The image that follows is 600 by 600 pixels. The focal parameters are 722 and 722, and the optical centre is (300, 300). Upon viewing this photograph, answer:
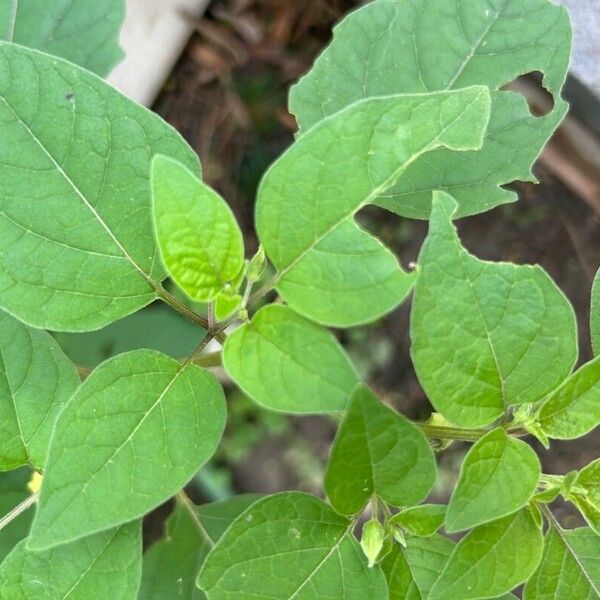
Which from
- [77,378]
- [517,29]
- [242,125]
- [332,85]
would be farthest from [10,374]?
[242,125]

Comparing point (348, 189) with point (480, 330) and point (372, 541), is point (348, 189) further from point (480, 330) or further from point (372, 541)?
point (372, 541)

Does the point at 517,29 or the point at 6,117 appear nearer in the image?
the point at 6,117

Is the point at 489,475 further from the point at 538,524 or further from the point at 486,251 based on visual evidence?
the point at 486,251

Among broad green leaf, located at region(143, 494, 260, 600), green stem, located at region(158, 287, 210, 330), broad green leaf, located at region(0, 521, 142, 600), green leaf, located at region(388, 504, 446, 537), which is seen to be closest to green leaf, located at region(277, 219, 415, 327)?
green stem, located at region(158, 287, 210, 330)

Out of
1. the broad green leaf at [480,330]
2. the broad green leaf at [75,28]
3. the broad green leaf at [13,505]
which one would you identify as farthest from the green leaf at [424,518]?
the broad green leaf at [75,28]

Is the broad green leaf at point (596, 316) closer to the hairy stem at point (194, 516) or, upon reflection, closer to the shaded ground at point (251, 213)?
the hairy stem at point (194, 516)

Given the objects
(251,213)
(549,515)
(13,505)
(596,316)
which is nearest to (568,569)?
(549,515)
